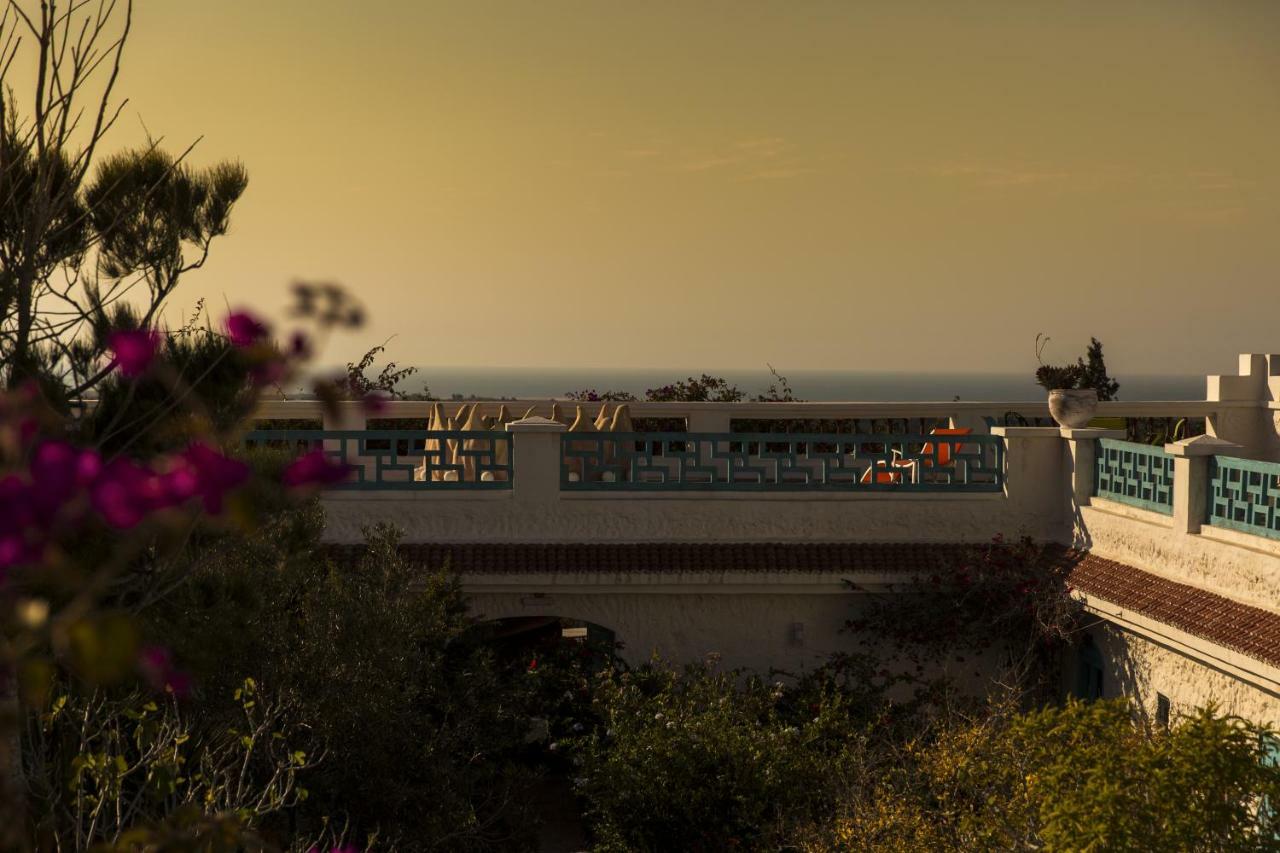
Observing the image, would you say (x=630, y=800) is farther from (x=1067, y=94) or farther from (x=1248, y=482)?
(x=1067, y=94)

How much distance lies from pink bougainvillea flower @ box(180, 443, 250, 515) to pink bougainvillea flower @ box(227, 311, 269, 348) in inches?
37.3

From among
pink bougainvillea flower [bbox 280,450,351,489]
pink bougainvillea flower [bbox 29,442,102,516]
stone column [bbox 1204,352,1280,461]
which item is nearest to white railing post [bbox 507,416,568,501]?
stone column [bbox 1204,352,1280,461]

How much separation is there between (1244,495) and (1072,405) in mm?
2697

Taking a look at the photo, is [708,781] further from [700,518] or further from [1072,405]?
[1072,405]

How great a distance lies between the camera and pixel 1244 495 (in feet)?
32.5

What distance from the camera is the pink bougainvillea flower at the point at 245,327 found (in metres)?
3.02

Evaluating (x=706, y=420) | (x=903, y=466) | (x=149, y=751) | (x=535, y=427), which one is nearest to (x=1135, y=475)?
(x=903, y=466)

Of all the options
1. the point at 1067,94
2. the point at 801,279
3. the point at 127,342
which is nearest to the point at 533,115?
the point at 1067,94

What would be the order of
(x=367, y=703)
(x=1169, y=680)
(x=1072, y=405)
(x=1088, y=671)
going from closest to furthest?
(x=367, y=703), (x=1169, y=680), (x=1088, y=671), (x=1072, y=405)

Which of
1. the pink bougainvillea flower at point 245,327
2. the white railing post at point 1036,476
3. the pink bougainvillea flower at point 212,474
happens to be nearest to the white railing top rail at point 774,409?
the white railing post at point 1036,476

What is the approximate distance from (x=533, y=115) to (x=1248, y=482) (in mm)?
13415

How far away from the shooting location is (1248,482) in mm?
9539

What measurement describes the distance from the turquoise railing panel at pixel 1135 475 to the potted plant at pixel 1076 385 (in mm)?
455

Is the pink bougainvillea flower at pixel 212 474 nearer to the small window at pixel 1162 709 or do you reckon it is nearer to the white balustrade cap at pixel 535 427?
the small window at pixel 1162 709
